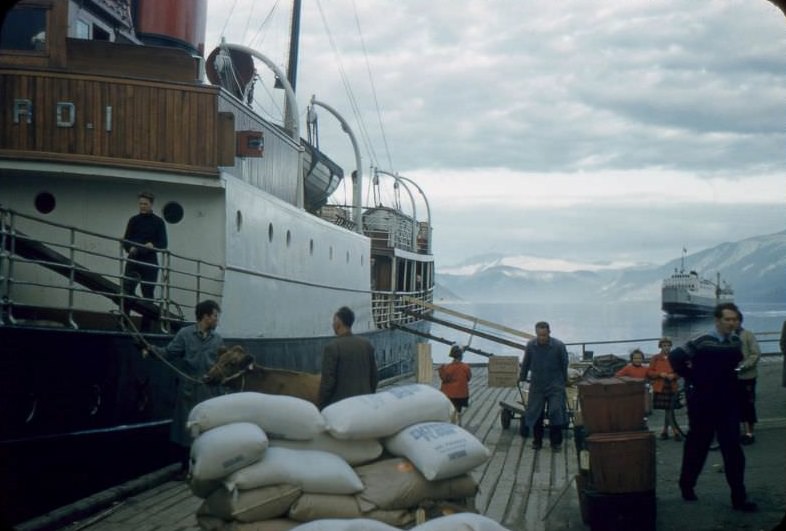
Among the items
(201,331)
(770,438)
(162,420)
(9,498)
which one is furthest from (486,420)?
(9,498)

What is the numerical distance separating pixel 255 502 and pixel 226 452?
0.37 metres

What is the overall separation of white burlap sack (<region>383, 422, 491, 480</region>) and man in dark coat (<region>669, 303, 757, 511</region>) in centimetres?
252

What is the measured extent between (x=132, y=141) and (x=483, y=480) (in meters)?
6.04

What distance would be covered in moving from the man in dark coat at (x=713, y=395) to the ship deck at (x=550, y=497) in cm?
34

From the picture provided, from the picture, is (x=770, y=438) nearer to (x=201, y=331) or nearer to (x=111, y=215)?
(x=201, y=331)

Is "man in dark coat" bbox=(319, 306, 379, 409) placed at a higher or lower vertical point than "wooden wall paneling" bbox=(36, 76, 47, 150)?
lower

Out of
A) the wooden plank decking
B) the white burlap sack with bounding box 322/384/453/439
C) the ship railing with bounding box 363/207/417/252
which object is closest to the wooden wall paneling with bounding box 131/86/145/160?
the wooden plank decking

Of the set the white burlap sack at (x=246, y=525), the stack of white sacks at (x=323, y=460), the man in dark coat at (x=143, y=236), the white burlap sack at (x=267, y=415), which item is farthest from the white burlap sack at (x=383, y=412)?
the man in dark coat at (x=143, y=236)

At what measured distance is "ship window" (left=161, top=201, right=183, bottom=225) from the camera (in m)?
12.6

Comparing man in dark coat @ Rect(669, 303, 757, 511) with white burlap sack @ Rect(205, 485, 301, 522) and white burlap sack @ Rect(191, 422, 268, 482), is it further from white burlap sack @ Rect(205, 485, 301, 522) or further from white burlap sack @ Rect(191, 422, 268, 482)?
white burlap sack @ Rect(191, 422, 268, 482)

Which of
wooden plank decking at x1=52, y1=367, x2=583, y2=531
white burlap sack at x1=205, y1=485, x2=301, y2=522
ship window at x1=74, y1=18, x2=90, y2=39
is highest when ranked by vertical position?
ship window at x1=74, y1=18, x2=90, y2=39

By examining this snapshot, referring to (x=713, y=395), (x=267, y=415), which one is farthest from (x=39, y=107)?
(x=713, y=395)

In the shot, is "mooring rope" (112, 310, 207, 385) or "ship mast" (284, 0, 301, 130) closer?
"mooring rope" (112, 310, 207, 385)

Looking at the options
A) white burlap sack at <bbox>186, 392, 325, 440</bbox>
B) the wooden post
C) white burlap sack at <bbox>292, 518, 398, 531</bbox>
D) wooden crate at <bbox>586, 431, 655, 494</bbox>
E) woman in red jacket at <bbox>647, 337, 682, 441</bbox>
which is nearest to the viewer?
white burlap sack at <bbox>292, 518, 398, 531</bbox>
